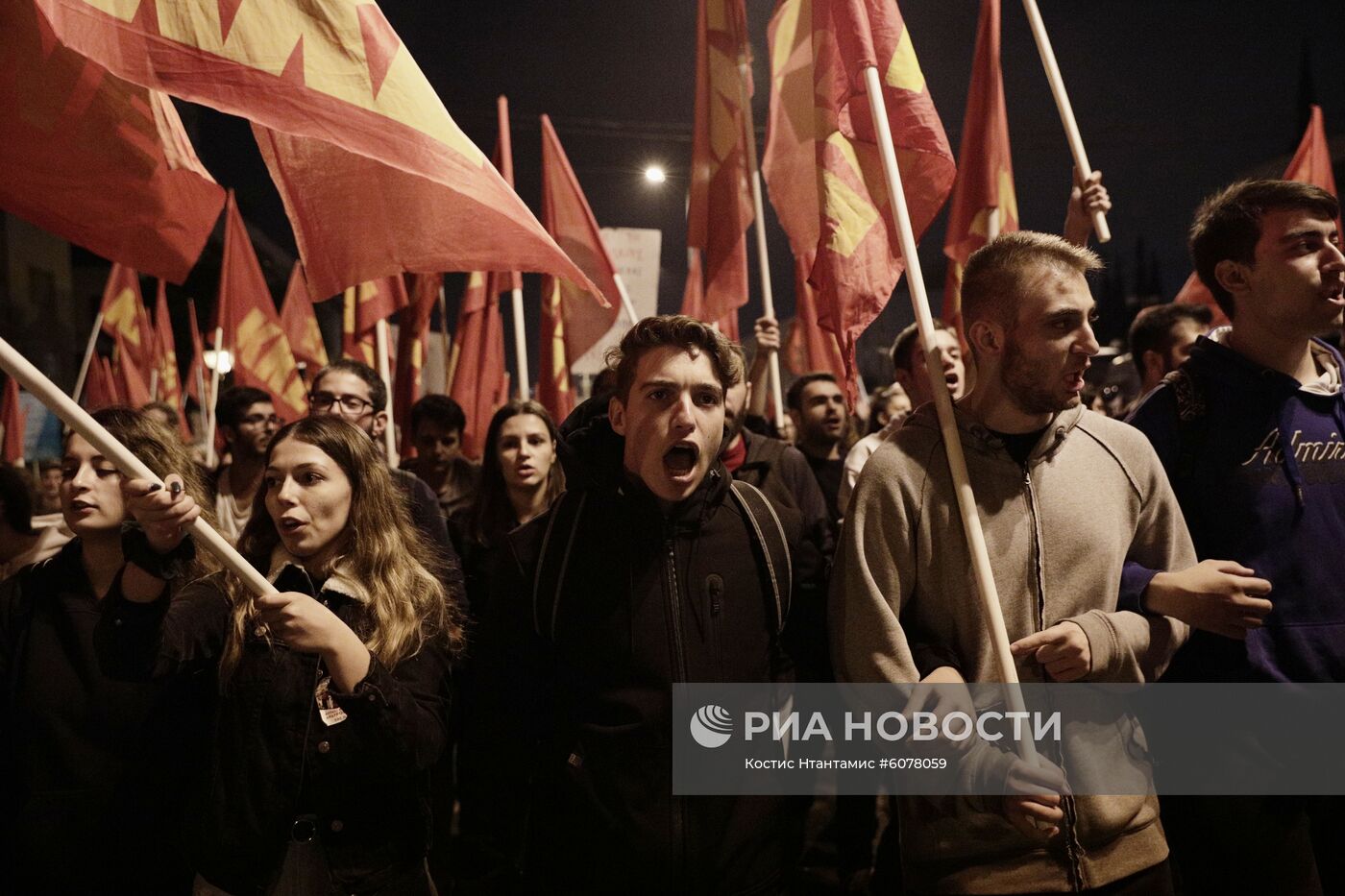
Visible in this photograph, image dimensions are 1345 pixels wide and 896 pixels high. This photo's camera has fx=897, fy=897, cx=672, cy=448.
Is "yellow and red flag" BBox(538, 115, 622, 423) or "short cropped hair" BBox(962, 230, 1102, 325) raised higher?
"yellow and red flag" BBox(538, 115, 622, 423)

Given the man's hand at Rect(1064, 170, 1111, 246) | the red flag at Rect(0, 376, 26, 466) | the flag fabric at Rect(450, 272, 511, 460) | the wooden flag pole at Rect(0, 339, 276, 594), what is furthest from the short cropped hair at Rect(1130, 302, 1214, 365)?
the red flag at Rect(0, 376, 26, 466)

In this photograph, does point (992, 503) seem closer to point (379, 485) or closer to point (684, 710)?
point (684, 710)

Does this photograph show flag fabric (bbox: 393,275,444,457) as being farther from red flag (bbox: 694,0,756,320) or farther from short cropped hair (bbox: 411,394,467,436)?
red flag (bbox: 694,0,756,320)

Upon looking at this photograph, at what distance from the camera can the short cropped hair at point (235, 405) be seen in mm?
4938

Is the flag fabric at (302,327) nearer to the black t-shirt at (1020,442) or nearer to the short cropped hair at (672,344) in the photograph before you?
the short cropped hair at (672,344)

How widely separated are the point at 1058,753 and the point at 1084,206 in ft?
6.46

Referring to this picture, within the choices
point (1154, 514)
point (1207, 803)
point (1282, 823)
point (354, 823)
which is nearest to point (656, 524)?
point (354, 823)

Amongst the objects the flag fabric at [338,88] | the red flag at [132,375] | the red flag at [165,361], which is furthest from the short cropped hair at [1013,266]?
the red flag at [165,361]

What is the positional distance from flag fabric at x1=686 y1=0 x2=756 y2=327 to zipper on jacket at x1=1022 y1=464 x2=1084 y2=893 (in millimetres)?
2412

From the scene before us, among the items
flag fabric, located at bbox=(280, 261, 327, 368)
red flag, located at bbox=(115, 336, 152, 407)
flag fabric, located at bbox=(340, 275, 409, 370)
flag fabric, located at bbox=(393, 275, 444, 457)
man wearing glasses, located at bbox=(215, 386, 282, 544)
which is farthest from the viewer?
red flag, located at bbox=(115, 336, 152, 407)

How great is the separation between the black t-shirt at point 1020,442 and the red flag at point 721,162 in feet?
7.58

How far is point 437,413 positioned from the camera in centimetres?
496

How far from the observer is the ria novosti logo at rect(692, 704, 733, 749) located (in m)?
2.05

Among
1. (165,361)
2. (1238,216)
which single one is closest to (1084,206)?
(1238,216)
